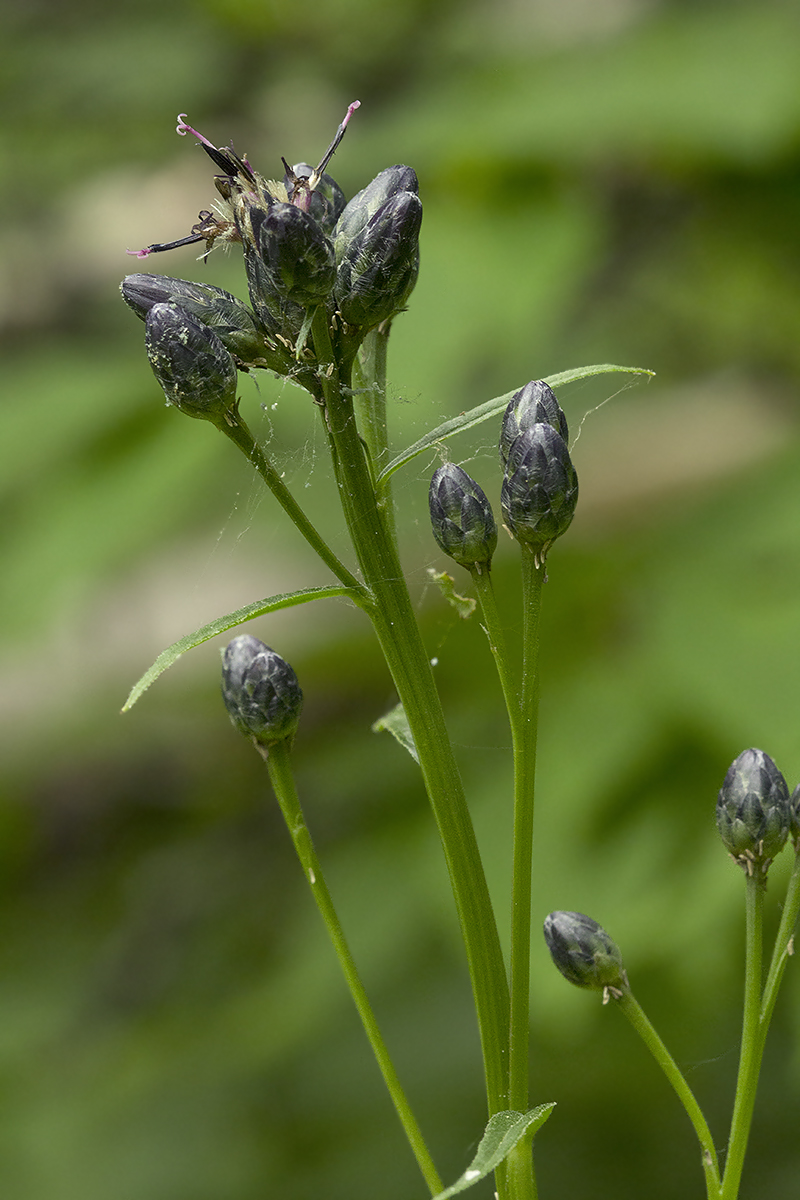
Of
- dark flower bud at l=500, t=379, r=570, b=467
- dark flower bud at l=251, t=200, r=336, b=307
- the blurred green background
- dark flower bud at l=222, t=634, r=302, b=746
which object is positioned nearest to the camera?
dark flower bud at l=251, t=200, r=336, b=307

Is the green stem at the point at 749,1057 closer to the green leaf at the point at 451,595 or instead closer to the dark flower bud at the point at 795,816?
the dark flower bud at the point at 795,816

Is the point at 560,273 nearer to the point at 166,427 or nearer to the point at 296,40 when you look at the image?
the point at 166,427

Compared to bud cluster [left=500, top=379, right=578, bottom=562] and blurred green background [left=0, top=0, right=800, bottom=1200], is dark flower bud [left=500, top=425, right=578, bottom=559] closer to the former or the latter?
bud cluster [left=500, top=379, right=578, bottom=562]

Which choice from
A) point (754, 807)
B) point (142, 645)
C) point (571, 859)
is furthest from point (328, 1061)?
point (754, 807)

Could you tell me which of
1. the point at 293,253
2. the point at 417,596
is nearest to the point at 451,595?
the point at 293,253

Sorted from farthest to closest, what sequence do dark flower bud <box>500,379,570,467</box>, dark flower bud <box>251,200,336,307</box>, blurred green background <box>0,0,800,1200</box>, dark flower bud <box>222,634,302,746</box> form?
blurred green background <box>0,0,800,1200</box> < dark flower bud <box>222,634,302,746</box> < dark flower bud <box>500,379,570,467</box> < dark flower bud <box>251,200,336,307</box>

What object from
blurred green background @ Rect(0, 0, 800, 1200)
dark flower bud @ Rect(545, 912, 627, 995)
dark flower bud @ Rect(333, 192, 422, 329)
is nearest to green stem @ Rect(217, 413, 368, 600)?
dark flower bud @ Rect(333, 192, 422, 329)
